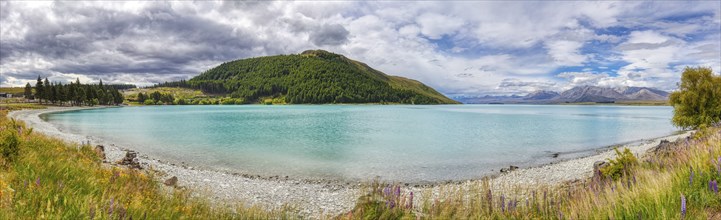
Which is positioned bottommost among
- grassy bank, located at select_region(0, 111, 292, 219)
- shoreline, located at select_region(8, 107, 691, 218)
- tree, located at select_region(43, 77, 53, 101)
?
shoreline, located at select_region(8, 107, 691, 218)

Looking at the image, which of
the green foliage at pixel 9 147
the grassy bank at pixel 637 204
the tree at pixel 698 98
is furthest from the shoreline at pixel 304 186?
the tree at pixel 698 98

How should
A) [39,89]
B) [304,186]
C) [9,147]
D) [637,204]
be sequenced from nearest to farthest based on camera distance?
[637,204]
[9,147]
[304,186]
[39,89]

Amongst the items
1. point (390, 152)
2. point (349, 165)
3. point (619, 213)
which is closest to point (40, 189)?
point (619, 213)

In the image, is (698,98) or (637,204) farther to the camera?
(698,98)

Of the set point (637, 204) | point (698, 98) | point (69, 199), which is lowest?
point (69, 199)

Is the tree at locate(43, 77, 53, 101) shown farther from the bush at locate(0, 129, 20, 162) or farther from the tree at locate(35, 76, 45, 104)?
the bush at locate(0, 129, 20, 162)

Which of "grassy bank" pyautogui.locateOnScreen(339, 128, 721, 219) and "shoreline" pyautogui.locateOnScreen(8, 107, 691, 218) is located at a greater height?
"grassy bank" pyautogui.locateOnScreen(339, 128, 721, 219)

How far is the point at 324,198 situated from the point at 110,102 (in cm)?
23119

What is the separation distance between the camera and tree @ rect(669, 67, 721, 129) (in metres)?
36.9

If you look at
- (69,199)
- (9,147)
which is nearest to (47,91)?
(9,147)

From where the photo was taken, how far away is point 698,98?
38344mm

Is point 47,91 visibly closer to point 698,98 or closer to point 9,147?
point 9,147

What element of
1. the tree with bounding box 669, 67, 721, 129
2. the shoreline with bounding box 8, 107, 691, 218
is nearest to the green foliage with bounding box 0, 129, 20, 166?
the shoreline with bounding box 8, 107, 691, 218

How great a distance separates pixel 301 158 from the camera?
28.3 meters
